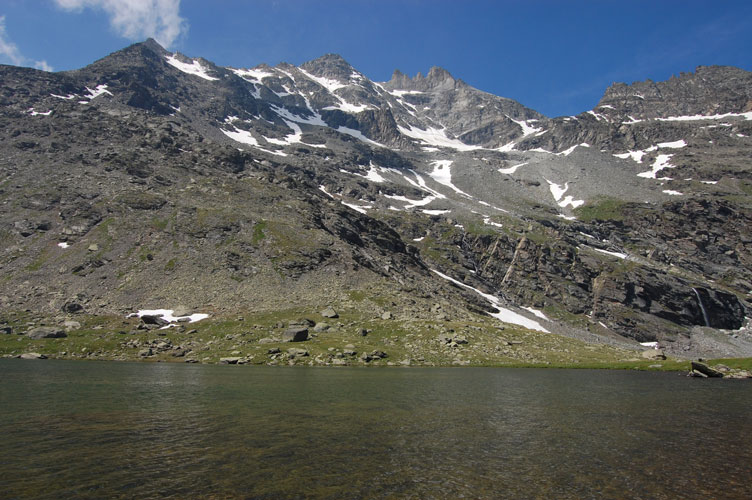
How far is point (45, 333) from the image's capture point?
3029 inches

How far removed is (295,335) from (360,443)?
204 ft

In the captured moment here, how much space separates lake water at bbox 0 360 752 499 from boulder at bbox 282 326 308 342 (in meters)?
39.8

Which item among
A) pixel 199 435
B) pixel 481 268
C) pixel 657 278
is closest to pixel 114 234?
pixel 199 435

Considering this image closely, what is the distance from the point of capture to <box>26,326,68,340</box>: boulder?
76562 mm

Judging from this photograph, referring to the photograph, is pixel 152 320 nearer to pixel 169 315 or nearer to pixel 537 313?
pixel 169 315

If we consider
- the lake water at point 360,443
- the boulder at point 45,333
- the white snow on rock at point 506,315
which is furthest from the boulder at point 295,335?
the white snow on rock at point 506,315

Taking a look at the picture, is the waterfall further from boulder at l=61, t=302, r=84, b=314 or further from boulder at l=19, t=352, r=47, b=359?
boulder at l=61, t=302, r=84, b=314

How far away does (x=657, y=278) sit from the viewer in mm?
183375

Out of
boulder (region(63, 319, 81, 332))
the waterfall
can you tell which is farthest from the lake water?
the waterfall

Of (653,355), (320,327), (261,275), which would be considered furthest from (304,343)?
(653,355)

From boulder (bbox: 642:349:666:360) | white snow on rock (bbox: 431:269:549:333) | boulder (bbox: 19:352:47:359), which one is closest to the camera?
boulder (bbox: 19:352:47:359)

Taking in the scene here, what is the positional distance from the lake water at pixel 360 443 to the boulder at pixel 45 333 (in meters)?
44.5

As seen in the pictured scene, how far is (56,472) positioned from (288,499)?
9.33 metres

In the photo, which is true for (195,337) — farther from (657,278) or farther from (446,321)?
(657,278)
